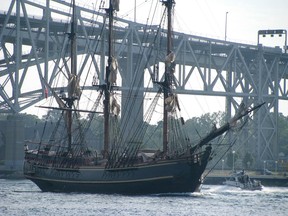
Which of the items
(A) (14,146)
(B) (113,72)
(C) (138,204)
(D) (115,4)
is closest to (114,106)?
(B) (113,72)

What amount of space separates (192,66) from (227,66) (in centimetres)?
612

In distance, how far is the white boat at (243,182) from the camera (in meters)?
110

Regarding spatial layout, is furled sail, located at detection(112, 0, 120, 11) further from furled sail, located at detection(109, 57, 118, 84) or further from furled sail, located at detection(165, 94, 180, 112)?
furled sail, located at detection(165, 94, 180, 112)

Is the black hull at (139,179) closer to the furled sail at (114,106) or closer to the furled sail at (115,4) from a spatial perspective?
the furled sail at (114,106)

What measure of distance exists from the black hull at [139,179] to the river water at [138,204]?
3.35 ft

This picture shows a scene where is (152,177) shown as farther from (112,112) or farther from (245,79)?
(245,79)

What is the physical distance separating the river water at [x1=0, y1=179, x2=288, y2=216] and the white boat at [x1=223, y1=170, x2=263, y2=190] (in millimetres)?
14400

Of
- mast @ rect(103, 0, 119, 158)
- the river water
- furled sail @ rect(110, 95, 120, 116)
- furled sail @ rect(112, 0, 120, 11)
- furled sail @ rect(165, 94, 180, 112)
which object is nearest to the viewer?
the river water

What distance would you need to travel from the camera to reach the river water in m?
70.8

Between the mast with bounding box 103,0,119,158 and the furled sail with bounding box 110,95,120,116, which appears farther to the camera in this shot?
the furled sail with bounding box 110,95,120,116

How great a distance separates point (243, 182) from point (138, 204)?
3723 cm

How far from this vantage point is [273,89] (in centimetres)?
15938

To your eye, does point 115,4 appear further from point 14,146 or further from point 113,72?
point 14,146

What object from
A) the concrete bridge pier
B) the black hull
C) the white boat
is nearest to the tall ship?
the black hull
